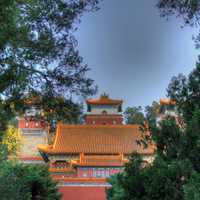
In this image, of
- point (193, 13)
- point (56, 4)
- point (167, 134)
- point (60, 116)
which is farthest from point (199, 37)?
point (60, 116)

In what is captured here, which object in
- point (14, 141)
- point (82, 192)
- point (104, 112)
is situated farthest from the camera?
point (104, 112)

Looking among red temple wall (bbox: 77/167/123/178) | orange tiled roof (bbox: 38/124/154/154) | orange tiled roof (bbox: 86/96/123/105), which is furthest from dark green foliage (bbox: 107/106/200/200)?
orange tiled roof (bbox: 86/96/123/105)

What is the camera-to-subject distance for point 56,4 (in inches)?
225

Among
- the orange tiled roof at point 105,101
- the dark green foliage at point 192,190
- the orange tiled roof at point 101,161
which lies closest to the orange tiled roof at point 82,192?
the orange tiled roof at point 101,161

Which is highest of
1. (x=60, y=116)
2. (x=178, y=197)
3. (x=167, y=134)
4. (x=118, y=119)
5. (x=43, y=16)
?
(x=118, y=119)

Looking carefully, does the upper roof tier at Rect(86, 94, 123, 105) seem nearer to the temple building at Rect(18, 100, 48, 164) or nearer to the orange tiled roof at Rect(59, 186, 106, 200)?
the temple building at Rect(18, 100, 48, 164)

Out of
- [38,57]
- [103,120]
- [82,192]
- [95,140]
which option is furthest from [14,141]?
[38,57]

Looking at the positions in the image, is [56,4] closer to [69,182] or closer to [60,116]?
[60,116]

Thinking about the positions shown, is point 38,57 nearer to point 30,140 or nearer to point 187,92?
point 187,92

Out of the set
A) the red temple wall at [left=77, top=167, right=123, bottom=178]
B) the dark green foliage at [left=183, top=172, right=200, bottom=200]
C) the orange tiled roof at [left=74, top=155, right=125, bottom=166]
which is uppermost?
the orange tiled roof at [left=74, top=155, right=125, bottom=166]

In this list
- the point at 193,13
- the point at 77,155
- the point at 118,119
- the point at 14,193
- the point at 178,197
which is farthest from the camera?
the point at 118,119

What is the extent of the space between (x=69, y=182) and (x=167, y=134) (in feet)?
39.5

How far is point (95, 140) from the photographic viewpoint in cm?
2306

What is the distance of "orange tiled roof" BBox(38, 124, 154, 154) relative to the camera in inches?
865
